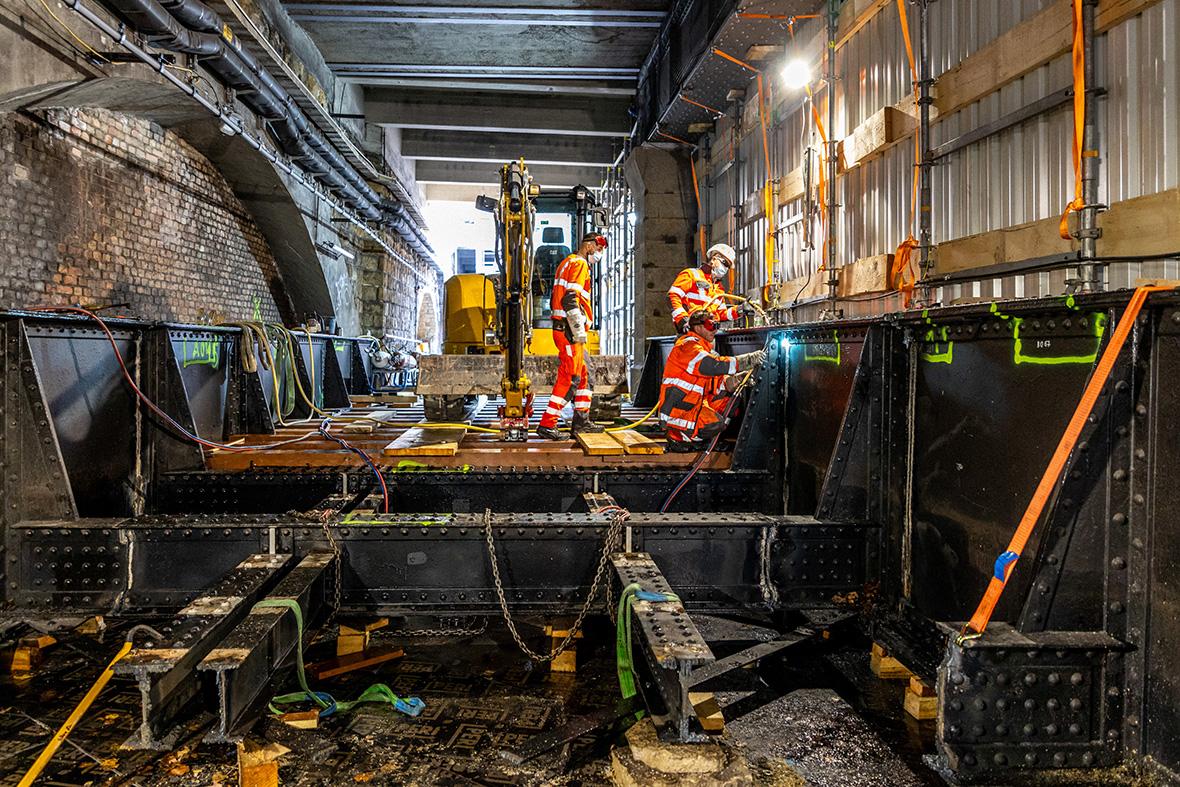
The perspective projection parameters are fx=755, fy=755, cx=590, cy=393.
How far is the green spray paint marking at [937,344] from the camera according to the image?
12.0 ft

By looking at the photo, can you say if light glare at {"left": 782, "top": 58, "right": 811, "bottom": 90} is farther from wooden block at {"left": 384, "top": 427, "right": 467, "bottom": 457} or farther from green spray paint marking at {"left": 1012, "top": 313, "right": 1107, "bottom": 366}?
green spray paint marking at {"left": 1012, "top": 313, "right": 1107, "bottom": 366}

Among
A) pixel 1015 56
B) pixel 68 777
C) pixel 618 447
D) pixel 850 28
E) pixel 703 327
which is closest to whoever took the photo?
pixel 68 777

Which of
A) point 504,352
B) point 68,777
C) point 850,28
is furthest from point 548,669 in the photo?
point 850,28

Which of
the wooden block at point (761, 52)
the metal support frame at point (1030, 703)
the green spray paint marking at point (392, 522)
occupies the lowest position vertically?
the metal support frame at point (1030, 703)

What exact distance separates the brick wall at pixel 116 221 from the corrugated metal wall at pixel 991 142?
28.3 feet

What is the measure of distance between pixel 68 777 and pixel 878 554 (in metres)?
3.86

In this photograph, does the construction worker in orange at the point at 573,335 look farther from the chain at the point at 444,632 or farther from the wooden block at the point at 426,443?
the chain at the point at 444,632

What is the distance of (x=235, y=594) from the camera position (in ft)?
10.8

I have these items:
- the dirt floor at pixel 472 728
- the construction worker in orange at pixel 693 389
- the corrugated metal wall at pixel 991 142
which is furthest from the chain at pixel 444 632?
the corrugated metal wall at pixel 991 142

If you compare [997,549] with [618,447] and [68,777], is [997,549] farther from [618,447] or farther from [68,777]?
[68,777]

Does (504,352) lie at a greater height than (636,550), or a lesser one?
greater

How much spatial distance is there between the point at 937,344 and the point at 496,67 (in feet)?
42.6

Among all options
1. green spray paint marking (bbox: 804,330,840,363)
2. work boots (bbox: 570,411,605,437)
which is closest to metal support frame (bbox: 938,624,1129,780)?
green spray paint marking (bbox: 804,330,840,363)

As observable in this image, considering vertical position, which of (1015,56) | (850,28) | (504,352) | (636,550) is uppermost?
(850,28)
